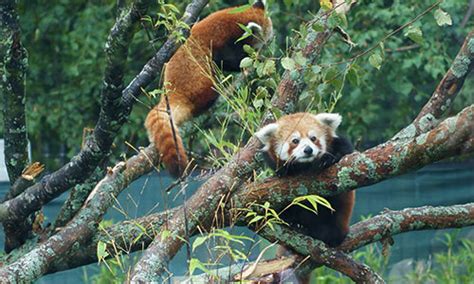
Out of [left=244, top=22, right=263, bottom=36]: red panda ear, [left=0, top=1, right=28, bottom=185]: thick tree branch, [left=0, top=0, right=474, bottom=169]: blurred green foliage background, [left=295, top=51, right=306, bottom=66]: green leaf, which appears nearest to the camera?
[left=295, top=51, right=306, bottom=66]: green leaf

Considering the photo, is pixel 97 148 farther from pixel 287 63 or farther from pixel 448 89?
pixel 448 89

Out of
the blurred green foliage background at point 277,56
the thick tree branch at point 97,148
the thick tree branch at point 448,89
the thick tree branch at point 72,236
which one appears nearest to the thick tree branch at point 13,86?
the thick tree branch at point 97,148

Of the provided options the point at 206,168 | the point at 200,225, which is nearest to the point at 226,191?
the point at 200,225

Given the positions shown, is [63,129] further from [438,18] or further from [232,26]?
[438,18]

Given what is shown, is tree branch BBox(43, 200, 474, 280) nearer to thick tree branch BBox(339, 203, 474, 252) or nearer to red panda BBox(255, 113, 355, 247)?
thick tree branch BBox(339, 203, 474, 252)

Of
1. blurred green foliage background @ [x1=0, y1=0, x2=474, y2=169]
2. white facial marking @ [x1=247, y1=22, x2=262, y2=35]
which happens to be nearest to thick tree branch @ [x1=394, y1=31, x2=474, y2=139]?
white facial marking @ [x1=247, y1=22, x2=262, y2=35]

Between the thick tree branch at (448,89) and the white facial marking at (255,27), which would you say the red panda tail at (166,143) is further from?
the white facial marking at (255,27)

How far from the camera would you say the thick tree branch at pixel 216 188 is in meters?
2.70

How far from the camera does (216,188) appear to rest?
299cm

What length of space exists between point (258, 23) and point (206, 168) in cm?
182

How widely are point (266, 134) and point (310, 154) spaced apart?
186mm

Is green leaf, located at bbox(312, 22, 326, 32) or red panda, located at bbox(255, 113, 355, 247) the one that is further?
red panda, located at bbox(255, 113, 355, 247)

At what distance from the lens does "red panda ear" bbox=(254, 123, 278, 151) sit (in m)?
3.29

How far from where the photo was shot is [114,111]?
304 cm
